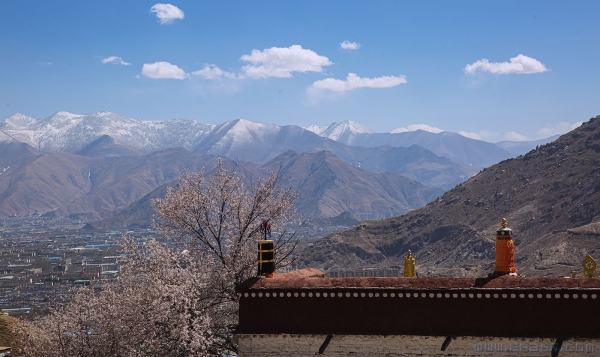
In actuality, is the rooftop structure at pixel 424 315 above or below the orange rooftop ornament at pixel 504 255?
below

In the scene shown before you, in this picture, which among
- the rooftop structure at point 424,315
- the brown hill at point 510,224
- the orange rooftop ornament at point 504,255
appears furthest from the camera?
the brown hill at point 510,224

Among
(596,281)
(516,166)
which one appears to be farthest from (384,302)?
(516,166)

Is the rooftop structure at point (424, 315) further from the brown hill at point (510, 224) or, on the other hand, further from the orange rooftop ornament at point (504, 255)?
the brown hill at point (510, 224)

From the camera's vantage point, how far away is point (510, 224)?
147 meters

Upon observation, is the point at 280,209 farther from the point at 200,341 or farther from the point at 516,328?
the point at 516,328

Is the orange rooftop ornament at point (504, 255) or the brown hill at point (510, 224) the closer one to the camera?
the orange rooftop ornament at point (504, 255)

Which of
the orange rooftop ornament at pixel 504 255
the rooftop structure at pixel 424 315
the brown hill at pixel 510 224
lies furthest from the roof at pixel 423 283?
the brown hill at pixel 510 224

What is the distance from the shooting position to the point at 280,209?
32688 millimetres

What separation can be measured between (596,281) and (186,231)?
17839mm

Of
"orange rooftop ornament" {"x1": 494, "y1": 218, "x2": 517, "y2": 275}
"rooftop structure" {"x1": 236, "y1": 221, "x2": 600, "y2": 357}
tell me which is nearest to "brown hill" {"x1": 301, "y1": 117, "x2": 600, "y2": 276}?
"orange rooftop ornament" {"x1": 494, "y1": 218, "x2": 517, "y2": 275}

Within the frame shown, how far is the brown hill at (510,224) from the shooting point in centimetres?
12050

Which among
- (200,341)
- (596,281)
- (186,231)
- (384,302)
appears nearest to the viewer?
(596,281)

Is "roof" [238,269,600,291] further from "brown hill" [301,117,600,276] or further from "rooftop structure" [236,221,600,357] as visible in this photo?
"brown hill" [301,117,600,276]

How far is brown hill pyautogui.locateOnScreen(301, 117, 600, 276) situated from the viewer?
120m
